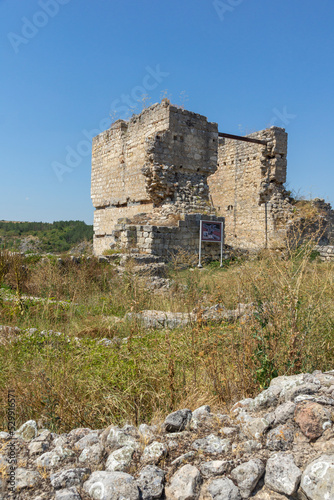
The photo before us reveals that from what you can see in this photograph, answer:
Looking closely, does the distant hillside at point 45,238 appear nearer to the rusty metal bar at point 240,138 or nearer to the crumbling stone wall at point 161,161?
the crumbling stone wall at point 161,161

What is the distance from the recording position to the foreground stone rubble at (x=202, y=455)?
5.55 feet

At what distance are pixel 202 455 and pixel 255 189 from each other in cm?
1523

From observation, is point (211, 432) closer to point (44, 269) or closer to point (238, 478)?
point (238, 478)

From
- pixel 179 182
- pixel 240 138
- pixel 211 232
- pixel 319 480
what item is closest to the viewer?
pixel 319 480

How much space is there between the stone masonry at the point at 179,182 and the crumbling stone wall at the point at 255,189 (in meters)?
0.04

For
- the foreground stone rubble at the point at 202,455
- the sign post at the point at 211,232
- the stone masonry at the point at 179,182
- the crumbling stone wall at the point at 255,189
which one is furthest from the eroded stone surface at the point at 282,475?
the crumbling stone wall at the point at 255,189

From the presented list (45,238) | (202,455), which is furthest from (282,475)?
(45,238)

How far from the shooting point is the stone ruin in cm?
1138

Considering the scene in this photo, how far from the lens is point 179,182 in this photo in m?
12.4

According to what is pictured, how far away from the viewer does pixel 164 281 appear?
26.7 feet

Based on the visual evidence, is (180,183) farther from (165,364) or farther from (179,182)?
(165,364)

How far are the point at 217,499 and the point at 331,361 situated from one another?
1831 millimetres

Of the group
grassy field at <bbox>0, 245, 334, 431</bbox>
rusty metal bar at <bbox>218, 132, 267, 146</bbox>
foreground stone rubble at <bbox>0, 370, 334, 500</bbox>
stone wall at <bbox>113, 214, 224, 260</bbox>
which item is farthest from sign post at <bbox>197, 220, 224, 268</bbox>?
foreground stone rubble at <bbox>0, 370, 334, 500</bbox>

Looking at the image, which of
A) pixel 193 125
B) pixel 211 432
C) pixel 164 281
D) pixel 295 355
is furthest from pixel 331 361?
pixel 193 125
